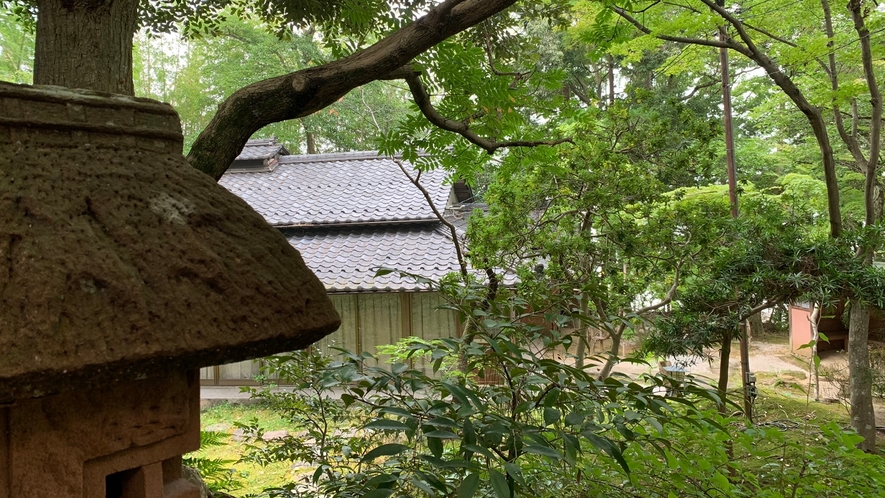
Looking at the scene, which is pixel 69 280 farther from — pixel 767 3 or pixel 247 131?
pixel 767 3

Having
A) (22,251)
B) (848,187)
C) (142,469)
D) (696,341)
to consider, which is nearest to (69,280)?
(22,251)

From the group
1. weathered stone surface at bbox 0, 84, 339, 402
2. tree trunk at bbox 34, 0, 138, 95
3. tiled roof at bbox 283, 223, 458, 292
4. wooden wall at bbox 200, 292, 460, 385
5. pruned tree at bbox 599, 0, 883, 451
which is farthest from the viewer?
wooden wall at bbox 200, 292, 460, 385

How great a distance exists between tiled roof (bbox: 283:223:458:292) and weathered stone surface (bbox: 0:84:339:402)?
5872 mm

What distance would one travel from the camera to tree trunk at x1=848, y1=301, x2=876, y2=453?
5141 mm

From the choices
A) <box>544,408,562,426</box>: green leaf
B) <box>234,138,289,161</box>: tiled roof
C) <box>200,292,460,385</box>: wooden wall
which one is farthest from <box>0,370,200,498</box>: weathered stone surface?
<box>234,138,289,161</box>: tiled roof

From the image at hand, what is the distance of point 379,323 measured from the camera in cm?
823

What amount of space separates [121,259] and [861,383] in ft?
20.3

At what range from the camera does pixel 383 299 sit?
8.23m

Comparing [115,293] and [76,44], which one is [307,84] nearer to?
[76,44]

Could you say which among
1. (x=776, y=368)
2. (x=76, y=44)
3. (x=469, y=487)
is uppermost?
Answer: (x=76, y=44)

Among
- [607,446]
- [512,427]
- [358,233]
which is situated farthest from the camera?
[358,233]

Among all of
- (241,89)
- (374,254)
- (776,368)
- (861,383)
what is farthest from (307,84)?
(776,368)

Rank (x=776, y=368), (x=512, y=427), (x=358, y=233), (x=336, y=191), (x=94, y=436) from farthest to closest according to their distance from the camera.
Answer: (x=336, y=191), (x=776, y=368), (x=358, y=233), (x=512, y=427), (x=94, y=436)

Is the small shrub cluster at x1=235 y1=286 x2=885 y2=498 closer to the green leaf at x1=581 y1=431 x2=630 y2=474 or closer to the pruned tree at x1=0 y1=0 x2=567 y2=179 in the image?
the green leaf at x1=581 y1=431 x2=630 y2=474
